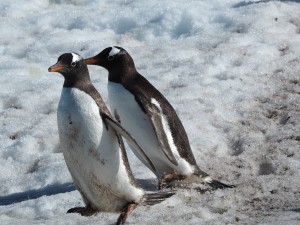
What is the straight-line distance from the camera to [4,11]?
782cm

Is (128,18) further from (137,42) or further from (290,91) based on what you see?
(290,91)

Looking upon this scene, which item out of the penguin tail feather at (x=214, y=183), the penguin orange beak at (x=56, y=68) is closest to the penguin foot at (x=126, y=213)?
the penguin tail feather at (x=214, y=183)

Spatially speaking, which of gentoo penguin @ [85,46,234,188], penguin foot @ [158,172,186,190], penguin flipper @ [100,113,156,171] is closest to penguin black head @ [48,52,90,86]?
penguin flipper @ [100,113,156,171]

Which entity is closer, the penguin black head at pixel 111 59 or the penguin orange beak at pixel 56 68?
the penguin orange beak at pixel 56 68

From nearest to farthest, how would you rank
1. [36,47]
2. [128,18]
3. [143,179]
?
[143,179]
[36,47]
[128,18]

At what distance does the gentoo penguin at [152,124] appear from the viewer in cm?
448

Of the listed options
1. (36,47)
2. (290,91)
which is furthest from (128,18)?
(290,91)

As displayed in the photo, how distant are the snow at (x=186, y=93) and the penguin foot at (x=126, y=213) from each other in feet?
0.22

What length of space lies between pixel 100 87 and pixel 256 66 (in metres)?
1.34

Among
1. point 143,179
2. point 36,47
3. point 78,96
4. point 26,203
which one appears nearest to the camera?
point 78,96

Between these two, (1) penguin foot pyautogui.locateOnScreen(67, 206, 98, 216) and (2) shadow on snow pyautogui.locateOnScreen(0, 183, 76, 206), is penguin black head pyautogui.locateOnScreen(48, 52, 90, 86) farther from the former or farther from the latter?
(2) shadow on snow pyautogui.locateOnScreen(0, 183, 76, 206)

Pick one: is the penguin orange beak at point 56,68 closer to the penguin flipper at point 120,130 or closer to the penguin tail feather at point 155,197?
the penguin flipper at point 120,130

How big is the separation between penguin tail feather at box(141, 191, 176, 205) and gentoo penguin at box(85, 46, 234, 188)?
36cm

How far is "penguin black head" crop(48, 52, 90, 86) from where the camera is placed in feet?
12.9
